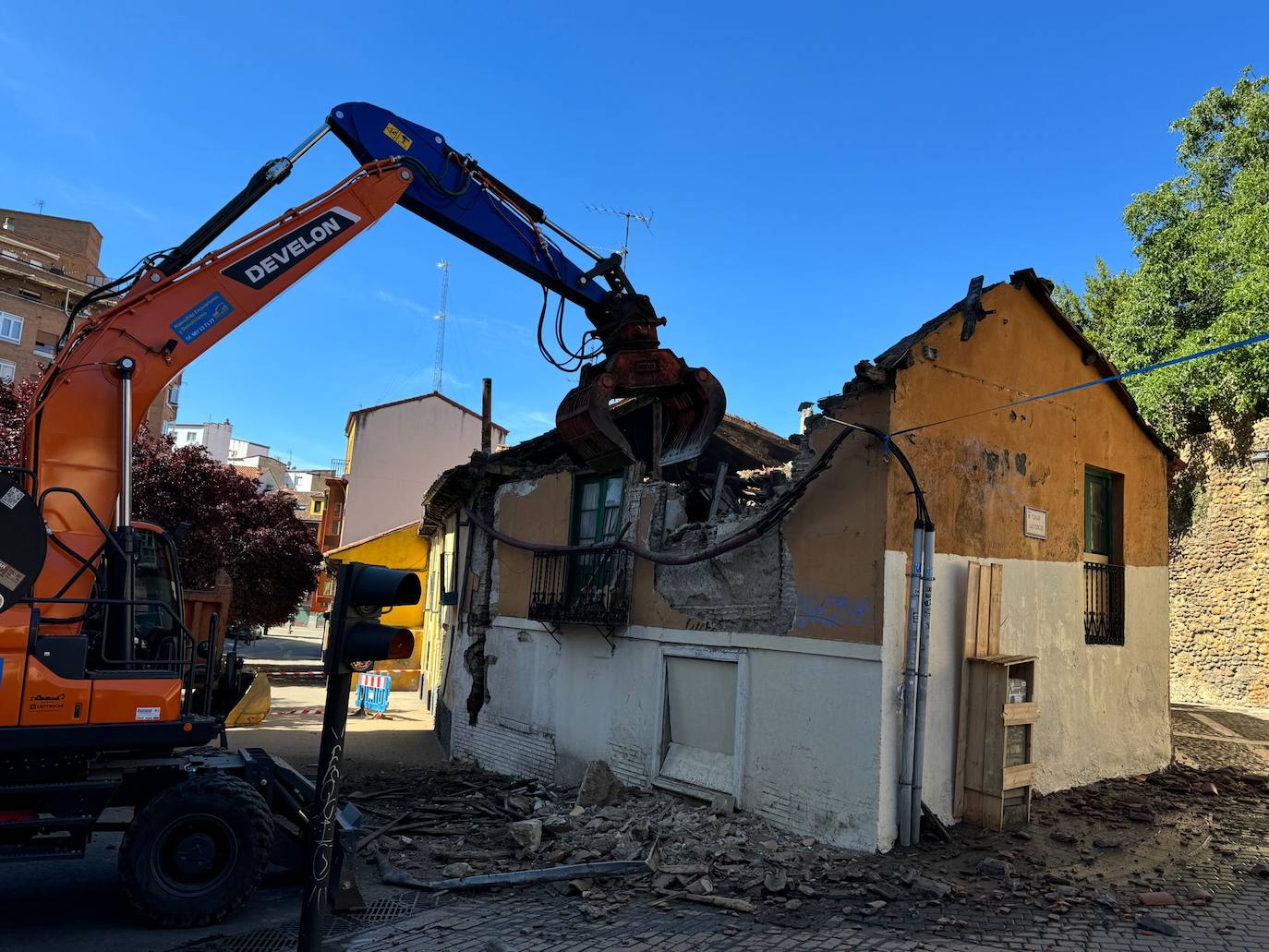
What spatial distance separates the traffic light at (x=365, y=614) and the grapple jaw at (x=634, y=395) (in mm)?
5555

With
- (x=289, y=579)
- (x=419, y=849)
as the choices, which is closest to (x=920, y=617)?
(x=419, y=849)

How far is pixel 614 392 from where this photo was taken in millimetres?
9688

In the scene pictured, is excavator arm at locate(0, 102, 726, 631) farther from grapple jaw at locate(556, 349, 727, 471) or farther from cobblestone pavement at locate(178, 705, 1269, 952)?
cobblestone pavement at locate(178, 705, 1269, 952)

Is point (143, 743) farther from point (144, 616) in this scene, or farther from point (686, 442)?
point (686, 442)

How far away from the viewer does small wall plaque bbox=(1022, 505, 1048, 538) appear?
29.7 ft

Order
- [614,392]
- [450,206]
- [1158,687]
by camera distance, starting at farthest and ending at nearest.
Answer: [1158,687] → [614,392] → [450,206]

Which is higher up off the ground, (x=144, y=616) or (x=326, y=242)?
(x=326, y=242)

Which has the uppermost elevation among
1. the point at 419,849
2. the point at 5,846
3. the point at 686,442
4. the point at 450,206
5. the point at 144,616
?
the point at 450,206

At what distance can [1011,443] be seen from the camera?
9.05 m

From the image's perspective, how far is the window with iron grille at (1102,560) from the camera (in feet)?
32.7

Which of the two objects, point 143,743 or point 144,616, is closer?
point 143,743

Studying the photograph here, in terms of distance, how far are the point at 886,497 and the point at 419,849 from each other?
5.32 meters

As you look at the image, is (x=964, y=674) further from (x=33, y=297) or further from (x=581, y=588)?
(x=33, y=297)

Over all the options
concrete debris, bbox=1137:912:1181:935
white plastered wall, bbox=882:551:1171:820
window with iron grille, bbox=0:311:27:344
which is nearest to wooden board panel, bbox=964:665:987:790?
white plastered wall, bbox=882:551:1171:820
